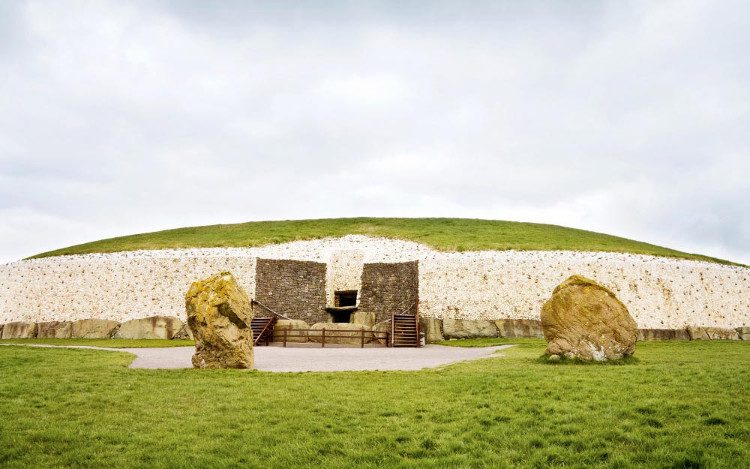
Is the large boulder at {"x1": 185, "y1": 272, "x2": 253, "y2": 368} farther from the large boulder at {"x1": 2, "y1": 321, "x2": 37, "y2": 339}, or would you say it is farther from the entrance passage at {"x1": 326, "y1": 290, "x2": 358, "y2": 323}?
the large boulder at {"x1": 2, "y1": 321, "x2": 37, "y2": 339}

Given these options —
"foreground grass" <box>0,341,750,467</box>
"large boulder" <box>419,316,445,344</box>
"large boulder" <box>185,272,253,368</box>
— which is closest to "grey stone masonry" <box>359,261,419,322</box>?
"large boulder" <box>419,316,445,344</box>

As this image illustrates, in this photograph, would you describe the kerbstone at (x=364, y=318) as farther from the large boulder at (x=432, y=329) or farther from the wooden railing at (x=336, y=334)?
the large boulder at (x=432, y=329)

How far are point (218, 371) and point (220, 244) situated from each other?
→ 27.6 m

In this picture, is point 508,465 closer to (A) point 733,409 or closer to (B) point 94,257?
(A) point 733,409

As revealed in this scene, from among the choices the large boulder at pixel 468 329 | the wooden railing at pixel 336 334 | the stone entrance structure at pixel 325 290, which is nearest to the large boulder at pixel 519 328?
the large boulder at pixel 468 329

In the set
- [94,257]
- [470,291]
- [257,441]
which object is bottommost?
[257,441]

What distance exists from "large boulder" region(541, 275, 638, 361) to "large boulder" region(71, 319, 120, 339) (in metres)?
25.7

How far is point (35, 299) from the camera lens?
1318 inches

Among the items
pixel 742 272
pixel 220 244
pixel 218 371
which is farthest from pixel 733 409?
pixel 220 244

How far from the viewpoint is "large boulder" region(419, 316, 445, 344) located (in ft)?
95.6

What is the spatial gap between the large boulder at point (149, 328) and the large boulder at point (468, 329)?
15434 millimetres

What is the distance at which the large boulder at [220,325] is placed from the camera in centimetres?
1357

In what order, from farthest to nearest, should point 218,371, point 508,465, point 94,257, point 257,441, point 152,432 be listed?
point 94,257, point 218,371, point 152,432, point 257,441, point 508,465

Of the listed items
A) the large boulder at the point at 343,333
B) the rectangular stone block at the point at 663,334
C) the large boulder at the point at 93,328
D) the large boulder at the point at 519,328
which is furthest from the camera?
the large boulder at the point at 93,328
